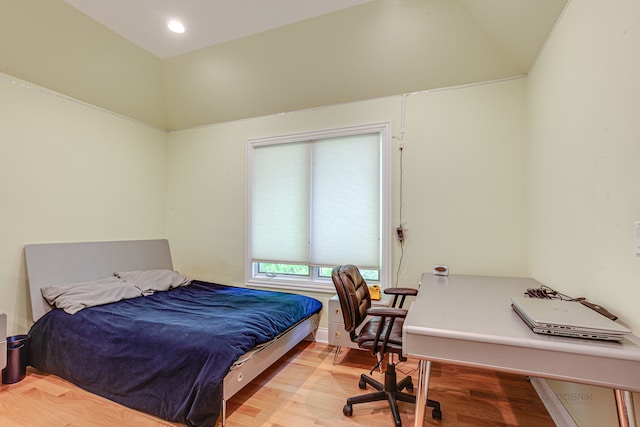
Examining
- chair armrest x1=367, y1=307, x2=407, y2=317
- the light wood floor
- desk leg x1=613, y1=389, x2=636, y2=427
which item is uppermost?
chair armrest x1=367, y1=307, x2=407, y2=317

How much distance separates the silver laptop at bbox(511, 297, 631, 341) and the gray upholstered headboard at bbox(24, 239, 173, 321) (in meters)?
3.69

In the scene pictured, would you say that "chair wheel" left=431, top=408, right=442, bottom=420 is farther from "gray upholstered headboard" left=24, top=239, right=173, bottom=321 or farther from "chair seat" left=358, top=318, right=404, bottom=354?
"gray upholstered headboard" left=24, top=239, right=173, bottom=321

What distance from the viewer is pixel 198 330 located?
2.02 metres

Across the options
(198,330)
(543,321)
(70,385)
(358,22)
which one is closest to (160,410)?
(198,330)

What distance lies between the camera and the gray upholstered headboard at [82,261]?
8.80ft

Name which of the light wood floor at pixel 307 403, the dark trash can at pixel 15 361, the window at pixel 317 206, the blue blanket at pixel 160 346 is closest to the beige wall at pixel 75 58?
the window at pixel 317 206

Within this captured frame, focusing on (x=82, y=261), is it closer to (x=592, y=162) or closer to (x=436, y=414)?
(x=436, y=414)

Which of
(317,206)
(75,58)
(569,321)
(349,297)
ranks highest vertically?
(75,58)

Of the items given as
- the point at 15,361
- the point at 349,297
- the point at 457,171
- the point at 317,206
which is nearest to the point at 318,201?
the point at 317,206

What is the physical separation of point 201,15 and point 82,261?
267 centimetres

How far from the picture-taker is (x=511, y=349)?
3.52 feet

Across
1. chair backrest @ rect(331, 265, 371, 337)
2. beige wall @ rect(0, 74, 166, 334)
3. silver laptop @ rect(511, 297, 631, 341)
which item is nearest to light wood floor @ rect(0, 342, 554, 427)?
chair backrest @ rect(331, 265, 371, 337)

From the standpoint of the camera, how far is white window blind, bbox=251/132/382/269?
3.11 metres

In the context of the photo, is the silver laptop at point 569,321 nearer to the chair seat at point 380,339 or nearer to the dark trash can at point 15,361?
the chair seat at point 380,339
